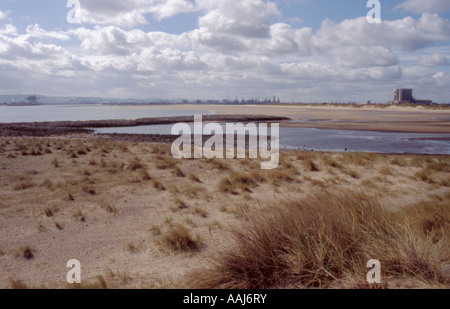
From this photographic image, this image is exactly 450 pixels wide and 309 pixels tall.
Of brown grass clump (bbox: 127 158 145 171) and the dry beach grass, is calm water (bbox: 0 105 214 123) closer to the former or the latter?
brown grass clump (bbox: 127 158 145 171)

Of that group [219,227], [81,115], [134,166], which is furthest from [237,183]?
[81,115]

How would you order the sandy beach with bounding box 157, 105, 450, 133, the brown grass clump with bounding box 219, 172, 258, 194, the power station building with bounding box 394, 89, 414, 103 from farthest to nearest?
the power station building with bounding box 394, 89, 414, 103, the sandy beach with bounding box 157, 105, 450, 133, the brown grass clump with bounding box 219, 172, 258, 194

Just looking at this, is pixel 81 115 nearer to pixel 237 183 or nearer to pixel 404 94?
pixel 237 183

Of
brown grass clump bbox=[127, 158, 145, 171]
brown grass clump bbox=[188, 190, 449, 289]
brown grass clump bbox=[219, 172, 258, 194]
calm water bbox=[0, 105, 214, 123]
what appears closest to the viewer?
brown grass clump bbox=[188, 190, 449, 289]

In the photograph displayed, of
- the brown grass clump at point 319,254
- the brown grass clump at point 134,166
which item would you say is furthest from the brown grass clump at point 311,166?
the brown grass clump at point 319,254

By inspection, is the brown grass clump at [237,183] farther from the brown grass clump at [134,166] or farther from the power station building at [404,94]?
the power station building at [404,94]

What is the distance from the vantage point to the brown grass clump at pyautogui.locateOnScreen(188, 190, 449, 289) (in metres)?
4.27

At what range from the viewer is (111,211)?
902 cm

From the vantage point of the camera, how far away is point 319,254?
4469 millimetres

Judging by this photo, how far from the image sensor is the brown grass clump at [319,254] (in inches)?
168

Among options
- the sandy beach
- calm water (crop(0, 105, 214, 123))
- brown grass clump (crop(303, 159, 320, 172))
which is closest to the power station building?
the sandy beach

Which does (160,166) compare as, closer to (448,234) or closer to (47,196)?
(47,196)
